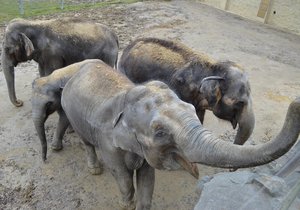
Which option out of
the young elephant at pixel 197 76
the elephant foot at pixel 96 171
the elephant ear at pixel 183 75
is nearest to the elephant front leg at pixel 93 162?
the elephant foot at pixel 96 171

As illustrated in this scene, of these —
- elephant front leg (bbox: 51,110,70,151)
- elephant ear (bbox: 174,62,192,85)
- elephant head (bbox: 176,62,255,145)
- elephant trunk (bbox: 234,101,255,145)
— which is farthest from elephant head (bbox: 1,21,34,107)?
elephant trunk (bbox: 234,101,255,145)

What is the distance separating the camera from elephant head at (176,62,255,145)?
4.32m

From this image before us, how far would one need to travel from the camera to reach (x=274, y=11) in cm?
1273

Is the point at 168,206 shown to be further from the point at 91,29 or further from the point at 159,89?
the point at 91,29

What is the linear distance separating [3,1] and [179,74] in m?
10.5

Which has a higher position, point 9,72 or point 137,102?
point 137,102

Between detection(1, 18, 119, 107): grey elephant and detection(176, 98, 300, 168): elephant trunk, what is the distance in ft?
12.6

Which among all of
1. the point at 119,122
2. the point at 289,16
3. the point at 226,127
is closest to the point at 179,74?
the point at 226,127

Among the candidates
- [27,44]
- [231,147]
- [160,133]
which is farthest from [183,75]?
[231,147]

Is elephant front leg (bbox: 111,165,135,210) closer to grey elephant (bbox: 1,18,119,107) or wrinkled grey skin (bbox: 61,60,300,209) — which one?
wrinkled grey skin (bbox: 61,60,300,209)

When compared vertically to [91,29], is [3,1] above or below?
below

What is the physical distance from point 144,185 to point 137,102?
3.95ft

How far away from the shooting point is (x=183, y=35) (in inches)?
411

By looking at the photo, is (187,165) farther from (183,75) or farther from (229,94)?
(183,75)
